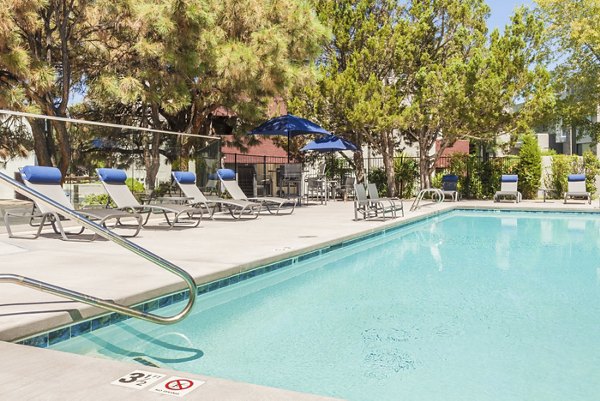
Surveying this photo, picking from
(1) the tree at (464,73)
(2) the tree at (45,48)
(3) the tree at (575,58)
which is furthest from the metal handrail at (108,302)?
(3) the tree at (575,58)

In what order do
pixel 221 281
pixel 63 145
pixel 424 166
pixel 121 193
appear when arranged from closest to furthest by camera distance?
pixel 221 281, pixel 121 193, pixel 63 145, pixel 424 166

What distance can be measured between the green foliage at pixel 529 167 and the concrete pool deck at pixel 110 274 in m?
10.6

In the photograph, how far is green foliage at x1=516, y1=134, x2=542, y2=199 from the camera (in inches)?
759

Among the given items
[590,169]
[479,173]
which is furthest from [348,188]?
[590,169]

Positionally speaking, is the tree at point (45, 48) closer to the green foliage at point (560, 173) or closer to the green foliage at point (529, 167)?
the green foliage at point (529, 167)

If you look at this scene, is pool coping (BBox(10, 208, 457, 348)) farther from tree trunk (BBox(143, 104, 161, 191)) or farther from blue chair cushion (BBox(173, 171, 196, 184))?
tree trunk (BBox(143, 104, 161, 191))

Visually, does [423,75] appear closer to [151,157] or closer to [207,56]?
[207,56]

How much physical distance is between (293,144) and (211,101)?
677 centimetres

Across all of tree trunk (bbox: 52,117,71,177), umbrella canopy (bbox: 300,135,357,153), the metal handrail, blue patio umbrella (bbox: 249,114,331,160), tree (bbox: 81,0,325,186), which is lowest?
A: the metal handrail

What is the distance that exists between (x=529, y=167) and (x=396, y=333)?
1706 cm

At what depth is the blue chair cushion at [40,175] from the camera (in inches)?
305

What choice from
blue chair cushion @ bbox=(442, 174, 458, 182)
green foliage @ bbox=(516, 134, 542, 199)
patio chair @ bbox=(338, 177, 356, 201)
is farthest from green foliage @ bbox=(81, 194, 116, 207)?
green foliage @ bbox=(516, 134, 542, 199)

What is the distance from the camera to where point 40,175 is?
25.7 feet

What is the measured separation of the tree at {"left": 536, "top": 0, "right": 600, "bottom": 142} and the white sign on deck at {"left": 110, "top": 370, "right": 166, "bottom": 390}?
2477 cm
